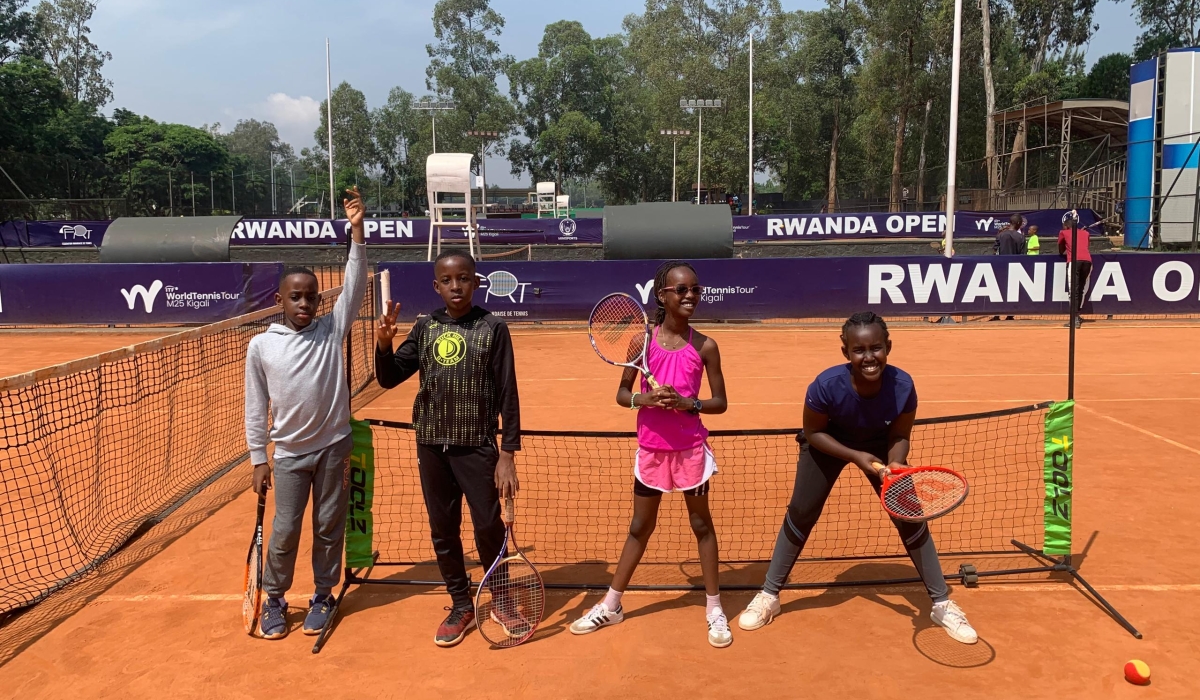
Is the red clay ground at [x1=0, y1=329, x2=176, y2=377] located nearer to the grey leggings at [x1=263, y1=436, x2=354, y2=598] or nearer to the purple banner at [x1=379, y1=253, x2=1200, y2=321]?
the purple banner at [x1=379, y1=253, x2=1200, y2=321]

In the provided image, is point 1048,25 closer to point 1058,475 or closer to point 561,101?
point 561,101

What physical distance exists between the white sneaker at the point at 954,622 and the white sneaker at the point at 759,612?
0.89m

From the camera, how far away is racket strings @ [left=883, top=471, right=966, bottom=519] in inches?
147

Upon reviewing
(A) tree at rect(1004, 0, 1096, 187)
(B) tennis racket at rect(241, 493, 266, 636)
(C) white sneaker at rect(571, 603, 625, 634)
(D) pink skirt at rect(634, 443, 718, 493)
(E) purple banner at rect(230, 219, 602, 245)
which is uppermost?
(A) tree at rect(1004, 0, 1096, 187)

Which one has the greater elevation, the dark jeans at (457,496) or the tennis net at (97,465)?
the dark jeans at (457,496)

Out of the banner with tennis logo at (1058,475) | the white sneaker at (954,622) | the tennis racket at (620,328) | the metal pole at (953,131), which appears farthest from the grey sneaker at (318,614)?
the metal pole at (953,131)

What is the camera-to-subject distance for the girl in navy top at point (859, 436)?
410 centimetres

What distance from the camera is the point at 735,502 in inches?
269

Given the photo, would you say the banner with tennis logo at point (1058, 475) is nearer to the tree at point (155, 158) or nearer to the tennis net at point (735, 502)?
the tennis net at point (735, 502)

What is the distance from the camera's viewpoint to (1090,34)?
54.8m

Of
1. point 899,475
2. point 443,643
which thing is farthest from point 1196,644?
point 443,643

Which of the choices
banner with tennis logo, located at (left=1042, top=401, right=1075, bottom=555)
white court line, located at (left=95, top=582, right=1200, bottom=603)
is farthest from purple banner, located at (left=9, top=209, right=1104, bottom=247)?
banner with tennis logo, located at (left=1042, top=401, right=1075, bottom=555)

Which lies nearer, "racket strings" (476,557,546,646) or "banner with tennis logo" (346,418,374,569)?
"racket strings" (476,557,546,646)

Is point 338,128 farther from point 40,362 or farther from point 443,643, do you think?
point 443,643
